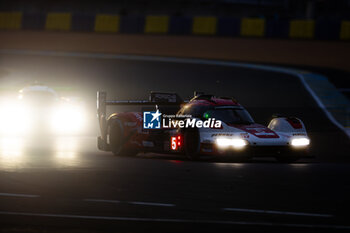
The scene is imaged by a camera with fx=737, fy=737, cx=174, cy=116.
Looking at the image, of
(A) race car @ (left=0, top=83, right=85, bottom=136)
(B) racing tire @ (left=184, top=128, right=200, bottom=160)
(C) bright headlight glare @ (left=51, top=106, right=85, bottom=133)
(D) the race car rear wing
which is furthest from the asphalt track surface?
(A) race car @ (left=0, top=83, right=85, bottom=136)

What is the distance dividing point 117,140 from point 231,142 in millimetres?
3263

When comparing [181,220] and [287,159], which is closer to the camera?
[181,220]

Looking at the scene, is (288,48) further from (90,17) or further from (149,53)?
(90,17)

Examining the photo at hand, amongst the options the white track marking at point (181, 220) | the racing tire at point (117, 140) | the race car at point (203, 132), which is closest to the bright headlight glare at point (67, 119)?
the racing tire at point (117, 140)

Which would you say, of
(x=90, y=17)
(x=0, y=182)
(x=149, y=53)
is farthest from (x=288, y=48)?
(x=0, y=182)

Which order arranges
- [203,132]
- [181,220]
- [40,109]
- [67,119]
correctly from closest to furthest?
[181,220], [203,132], [67,119], [40,109]

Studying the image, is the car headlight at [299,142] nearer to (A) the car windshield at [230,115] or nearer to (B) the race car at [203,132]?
(B) the race car at [203,132]

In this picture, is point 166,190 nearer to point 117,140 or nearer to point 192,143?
point 192,143

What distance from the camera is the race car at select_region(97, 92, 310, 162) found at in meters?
13.6

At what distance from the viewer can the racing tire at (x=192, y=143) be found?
1386 cm

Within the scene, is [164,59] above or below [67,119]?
above

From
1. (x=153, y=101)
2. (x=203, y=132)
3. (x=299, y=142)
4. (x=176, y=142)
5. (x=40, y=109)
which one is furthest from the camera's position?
(x=40, y=109)

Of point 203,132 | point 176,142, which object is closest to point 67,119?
point 176,142

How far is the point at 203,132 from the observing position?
45.1ft
